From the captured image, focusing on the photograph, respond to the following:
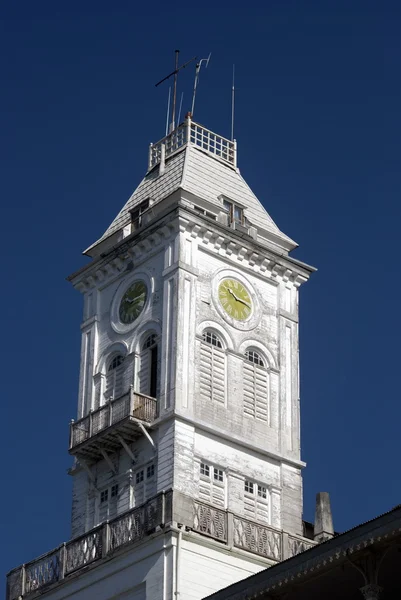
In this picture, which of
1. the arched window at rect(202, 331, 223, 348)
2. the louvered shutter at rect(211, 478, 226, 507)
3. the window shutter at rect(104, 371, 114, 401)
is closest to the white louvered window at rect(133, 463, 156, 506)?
the louvered shutter at rect(211, 478, 226, 507)

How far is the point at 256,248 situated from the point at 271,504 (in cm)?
1015

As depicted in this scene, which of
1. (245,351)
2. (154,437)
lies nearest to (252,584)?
(154,437)

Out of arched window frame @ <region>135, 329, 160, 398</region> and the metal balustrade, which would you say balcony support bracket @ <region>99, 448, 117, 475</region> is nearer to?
the metal balustrade

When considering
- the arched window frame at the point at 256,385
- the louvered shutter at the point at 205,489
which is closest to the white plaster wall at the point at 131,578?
the louvered shutter at the point at 205,489

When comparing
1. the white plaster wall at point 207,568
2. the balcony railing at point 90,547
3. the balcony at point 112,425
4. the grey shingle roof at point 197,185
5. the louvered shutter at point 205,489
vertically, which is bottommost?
the white plaster wall at point 207,568

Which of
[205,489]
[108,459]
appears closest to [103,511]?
[108,459]

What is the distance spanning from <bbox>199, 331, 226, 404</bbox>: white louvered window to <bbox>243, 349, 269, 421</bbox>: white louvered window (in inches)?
43.9

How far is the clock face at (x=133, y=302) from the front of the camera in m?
56.0

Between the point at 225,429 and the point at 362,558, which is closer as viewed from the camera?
the point at 362,558

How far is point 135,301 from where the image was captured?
185 ft

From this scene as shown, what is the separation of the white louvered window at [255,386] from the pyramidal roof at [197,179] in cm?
565

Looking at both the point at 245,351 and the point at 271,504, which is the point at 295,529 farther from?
the point at 245,351

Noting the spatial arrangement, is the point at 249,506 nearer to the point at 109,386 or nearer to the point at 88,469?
the point at 88,469

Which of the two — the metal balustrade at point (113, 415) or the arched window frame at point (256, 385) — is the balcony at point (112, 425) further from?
the arched window frame at point (256, 385)
